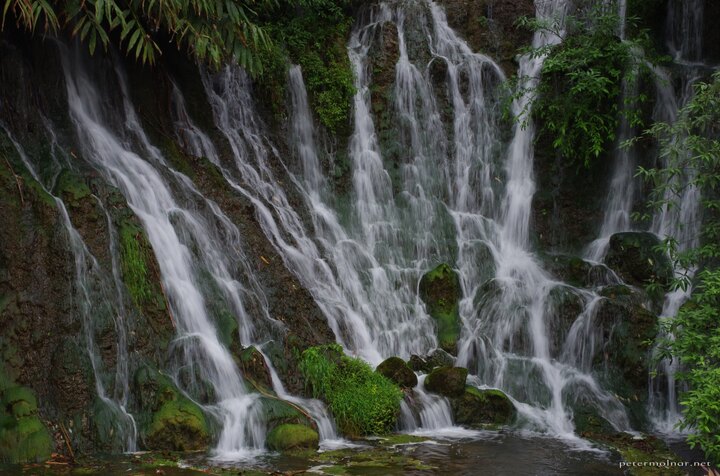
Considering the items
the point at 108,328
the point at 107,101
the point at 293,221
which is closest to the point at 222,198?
the point at 293,221

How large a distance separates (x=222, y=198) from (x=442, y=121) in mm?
5835

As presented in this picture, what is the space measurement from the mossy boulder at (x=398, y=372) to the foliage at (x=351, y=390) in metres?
0.21

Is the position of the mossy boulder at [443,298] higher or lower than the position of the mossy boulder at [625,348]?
higher

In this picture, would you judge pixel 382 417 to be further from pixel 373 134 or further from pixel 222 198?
pixel 373 134

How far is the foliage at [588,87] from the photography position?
1333cm

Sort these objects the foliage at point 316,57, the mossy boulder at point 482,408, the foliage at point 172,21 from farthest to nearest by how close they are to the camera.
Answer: the foliage at point 316,57
the mossy boulder at point 482,408
the foliage at point 172,21

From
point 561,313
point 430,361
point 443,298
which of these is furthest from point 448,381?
point 561,313

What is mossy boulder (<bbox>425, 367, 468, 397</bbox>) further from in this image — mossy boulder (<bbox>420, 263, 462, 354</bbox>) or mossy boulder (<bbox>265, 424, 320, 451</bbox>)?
mossy boulder (<bbox>265, 424, 320, 451</bbox>)

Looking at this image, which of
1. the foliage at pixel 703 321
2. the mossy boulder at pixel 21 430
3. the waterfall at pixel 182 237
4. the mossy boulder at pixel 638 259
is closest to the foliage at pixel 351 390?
the waterfall at pixel 182 237

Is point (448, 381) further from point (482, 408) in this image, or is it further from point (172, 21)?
point (172, 21)

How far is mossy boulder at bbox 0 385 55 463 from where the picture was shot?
711cm

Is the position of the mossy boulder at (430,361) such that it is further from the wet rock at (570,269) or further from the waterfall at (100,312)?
the waterfall at (100,312)

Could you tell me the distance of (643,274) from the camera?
1202 centimetres

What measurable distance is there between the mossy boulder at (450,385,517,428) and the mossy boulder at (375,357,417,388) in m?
0.65
